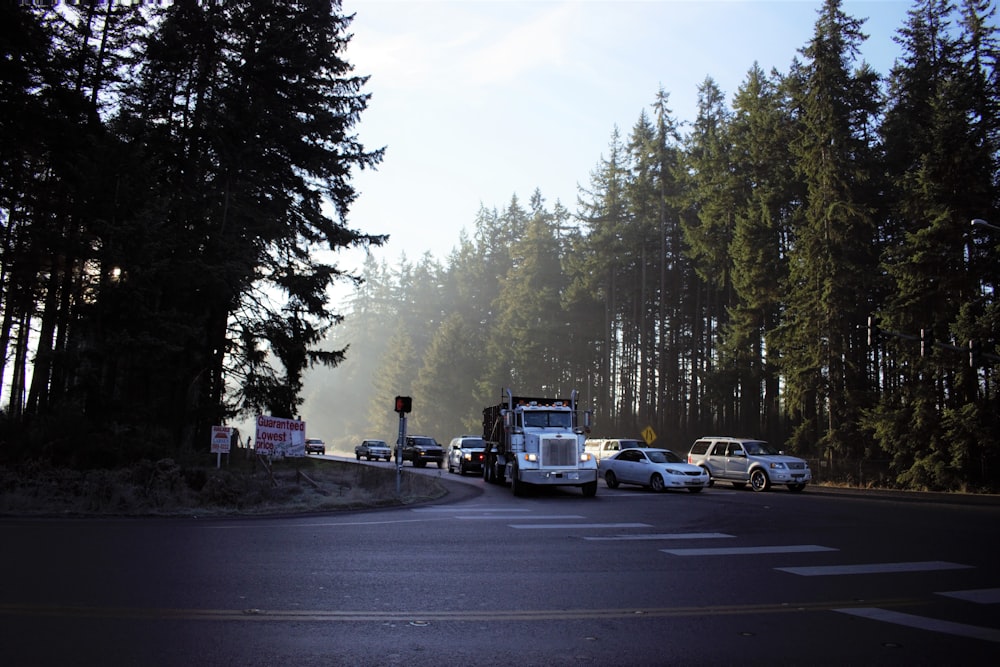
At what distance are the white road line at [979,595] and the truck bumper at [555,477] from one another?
15.4 meters

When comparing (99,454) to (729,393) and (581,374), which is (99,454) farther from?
(581,374)

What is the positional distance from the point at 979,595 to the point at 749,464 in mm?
20142

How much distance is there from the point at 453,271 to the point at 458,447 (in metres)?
79.3

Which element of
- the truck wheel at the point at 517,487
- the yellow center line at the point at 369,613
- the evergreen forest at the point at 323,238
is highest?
the evergreen forest at the point at 323,238

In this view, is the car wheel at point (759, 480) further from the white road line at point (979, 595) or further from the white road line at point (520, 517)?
the white road line at point (979, 595)

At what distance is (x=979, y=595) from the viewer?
8516 millimetres

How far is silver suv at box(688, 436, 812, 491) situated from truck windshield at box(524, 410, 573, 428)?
786cm

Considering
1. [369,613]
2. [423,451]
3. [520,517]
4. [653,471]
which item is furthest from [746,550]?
[423,451]

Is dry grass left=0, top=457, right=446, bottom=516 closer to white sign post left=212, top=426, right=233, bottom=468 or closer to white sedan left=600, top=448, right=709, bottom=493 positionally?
white sign post left=212, top=426, right=233, bottom=468

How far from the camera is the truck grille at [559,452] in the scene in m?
23.9

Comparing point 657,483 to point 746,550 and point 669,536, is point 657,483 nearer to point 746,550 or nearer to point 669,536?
point 669,536

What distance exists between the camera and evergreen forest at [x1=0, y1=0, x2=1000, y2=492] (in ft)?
80.3

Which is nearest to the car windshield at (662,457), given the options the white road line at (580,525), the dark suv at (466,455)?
the dark suv at (466,455)

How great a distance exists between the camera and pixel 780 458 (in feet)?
90.8
